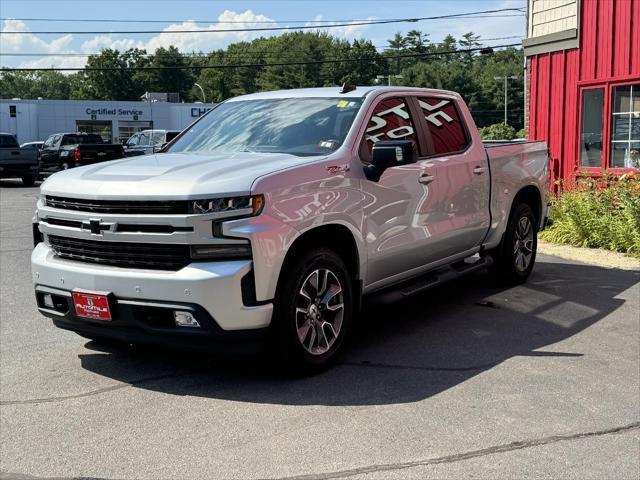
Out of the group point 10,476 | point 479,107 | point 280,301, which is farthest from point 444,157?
point 479,107

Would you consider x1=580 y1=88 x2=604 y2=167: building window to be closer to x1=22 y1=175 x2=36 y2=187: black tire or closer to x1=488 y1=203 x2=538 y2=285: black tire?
x1=488 y1=203 x2=538 y2=285: black tire

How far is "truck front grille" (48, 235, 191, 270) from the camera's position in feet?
14.8

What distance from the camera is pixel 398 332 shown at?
6.27 m

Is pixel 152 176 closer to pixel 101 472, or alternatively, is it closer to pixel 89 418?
pixel 89 418

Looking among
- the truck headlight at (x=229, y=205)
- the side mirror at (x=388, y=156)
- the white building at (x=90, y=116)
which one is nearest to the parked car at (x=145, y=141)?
the side mirror at (x=388, y=156)

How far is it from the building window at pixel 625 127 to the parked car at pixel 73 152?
17555 mm

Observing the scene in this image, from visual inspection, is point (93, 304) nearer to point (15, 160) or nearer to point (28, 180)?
point (15, 160)

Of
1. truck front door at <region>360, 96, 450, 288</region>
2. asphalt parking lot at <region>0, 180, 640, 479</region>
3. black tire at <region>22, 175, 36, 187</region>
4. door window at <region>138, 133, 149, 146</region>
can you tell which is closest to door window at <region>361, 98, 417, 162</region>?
truck front door at <region>360, 96, 450, 288</region>

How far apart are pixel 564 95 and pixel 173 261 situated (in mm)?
11091

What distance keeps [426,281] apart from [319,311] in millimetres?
1519

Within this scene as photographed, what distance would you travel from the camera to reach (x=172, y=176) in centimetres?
464

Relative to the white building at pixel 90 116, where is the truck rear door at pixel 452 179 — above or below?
below

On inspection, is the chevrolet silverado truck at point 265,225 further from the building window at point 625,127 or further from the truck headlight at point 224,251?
the building window at point 625,127

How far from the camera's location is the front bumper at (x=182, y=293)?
172 inches
